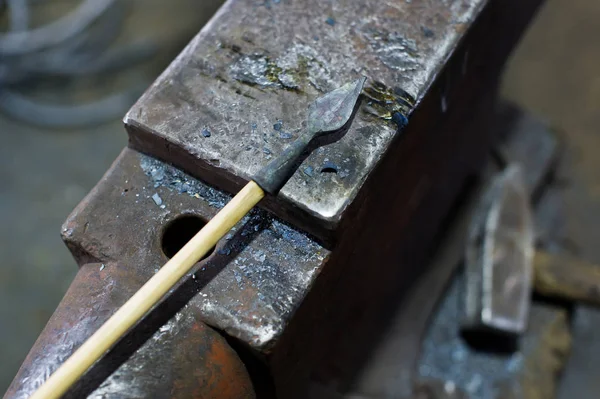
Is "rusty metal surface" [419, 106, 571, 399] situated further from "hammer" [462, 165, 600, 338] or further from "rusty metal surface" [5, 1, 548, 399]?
"rusty metal surface" [5, 1, 548, 399]

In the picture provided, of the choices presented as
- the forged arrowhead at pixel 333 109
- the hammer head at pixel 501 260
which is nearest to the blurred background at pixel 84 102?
the hammer head at pixel 501 260

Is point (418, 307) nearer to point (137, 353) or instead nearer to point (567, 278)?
point (567, 278)

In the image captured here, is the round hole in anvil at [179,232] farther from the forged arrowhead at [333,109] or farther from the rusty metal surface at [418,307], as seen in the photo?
the rusty metal surface at [418,307]

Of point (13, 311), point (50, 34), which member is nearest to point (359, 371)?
point (13, 311)

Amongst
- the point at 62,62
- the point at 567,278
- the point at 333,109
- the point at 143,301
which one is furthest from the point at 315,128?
the point at 62,62

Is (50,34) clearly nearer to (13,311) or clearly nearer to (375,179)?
(13,311)

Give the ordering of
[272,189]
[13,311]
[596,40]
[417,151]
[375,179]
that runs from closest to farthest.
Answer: [272,189]
[375,179]
[417,151]
[13,311]
[596,40]

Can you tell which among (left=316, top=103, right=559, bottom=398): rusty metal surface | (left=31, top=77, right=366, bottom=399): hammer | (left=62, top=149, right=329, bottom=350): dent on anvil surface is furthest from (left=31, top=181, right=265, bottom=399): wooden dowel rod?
(left=316, top=103, right=559, bottom=398): rusty metal surface
